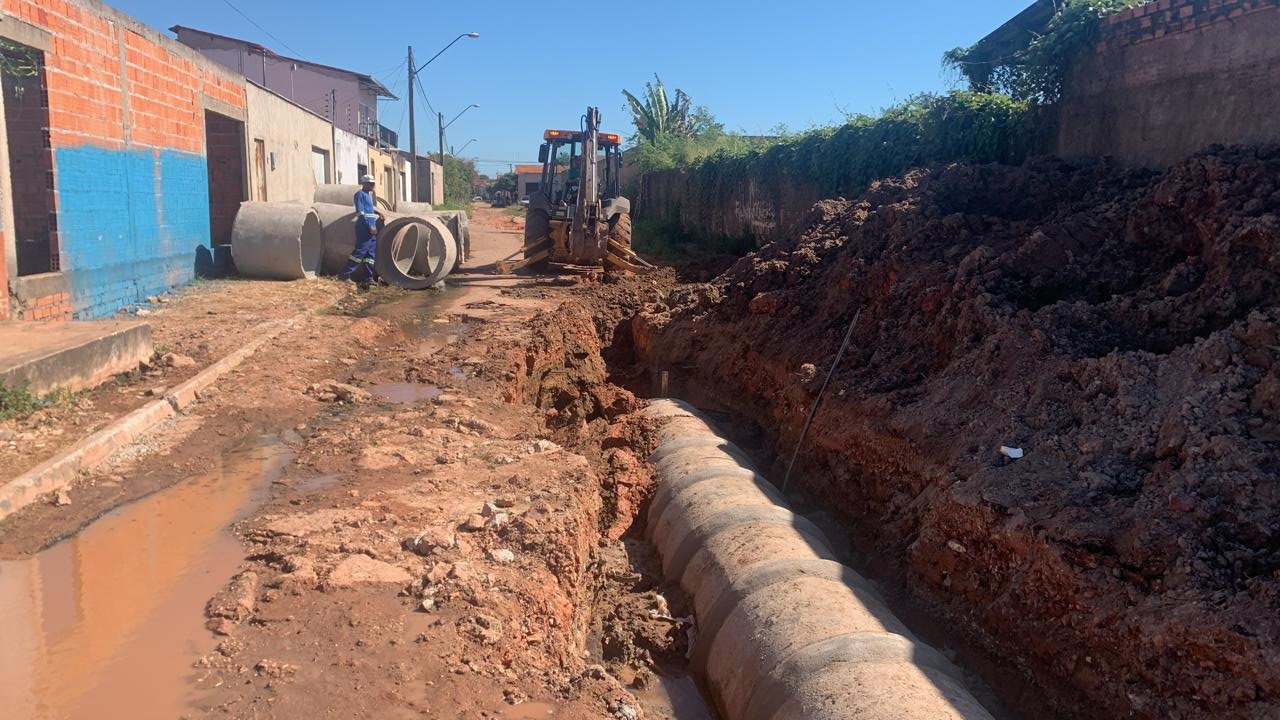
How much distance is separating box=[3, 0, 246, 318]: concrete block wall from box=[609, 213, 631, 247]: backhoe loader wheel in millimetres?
6523

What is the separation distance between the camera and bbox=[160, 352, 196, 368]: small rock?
7.36 metres

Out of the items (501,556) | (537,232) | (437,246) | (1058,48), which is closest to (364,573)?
(501,556)

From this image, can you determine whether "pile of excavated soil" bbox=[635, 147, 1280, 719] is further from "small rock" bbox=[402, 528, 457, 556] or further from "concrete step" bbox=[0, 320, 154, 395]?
"concrete step" bbox=[0, 320, 154, 395]

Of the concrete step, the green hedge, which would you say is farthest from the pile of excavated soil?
the concrete step

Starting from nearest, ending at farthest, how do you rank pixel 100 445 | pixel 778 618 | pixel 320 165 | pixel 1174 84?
pixel 778 618 < pixel 100 445 < pixel 1174 84 < pixel 320 165

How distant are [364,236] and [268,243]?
145 cm

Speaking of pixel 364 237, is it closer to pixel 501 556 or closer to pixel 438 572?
pixel 501 556

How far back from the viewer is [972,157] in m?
10.4

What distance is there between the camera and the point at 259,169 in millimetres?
16266

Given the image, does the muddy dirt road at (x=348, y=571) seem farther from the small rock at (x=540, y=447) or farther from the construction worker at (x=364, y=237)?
the construction worker at (x=364, y=237)

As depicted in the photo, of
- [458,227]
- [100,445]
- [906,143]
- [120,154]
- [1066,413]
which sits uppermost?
[906,143]

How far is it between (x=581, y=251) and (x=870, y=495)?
10.0 m

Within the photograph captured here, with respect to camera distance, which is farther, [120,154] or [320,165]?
[320,165]

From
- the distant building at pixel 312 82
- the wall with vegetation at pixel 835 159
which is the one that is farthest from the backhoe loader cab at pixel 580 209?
the distant building at pixel 312 82
